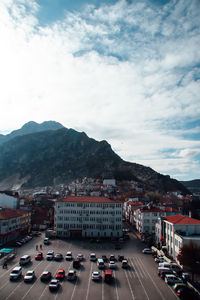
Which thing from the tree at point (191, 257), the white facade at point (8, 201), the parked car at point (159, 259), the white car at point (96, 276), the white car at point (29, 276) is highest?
the white facade at point (8, 201)

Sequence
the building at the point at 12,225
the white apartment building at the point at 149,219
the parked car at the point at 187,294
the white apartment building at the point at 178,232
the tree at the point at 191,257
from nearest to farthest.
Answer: the parked car at the point at 187,294 < the tree at the point at 191,257 < the white apartment building at the point at 178,232 < the building at the point at 12,225 < the white apartment building at the point at 149,219

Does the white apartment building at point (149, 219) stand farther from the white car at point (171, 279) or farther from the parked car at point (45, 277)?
the parked car at point (45, 277)

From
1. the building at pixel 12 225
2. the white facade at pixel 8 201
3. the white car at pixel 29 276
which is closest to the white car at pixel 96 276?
→ the white car at pixel 29 276

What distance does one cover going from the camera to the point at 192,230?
48.3 metres

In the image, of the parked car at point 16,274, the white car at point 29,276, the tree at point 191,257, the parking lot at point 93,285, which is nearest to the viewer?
the parking lot at point 93,285

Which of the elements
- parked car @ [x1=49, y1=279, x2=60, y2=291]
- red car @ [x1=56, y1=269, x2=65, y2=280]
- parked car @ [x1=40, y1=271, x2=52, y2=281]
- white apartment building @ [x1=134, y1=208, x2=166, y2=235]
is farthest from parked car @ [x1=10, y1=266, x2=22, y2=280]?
white apartment building @ [x1=134, y1=208, x2=166, y2=235]

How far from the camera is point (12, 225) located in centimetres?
6350

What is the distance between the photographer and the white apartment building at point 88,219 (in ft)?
224

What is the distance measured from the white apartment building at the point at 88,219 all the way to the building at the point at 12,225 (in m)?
10.8

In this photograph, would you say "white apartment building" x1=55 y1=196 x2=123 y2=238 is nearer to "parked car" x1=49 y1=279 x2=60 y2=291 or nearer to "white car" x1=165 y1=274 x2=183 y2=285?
"white car" x1=165 y1=274 x2=183 y2=285

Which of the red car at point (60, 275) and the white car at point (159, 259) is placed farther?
the white car at point (159, 259)

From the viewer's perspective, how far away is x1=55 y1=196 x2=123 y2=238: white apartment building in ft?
224

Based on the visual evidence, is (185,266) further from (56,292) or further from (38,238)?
(38,238)

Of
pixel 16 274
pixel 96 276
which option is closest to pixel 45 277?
pixel 16 274
